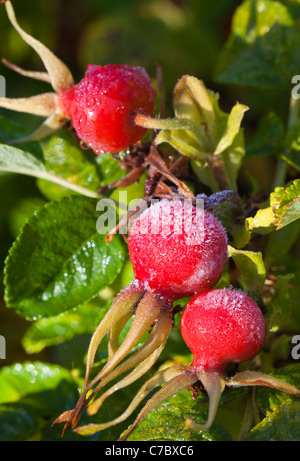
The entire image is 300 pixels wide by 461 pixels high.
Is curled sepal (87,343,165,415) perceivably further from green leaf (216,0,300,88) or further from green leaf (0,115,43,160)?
green leaf (216,0,300,88)

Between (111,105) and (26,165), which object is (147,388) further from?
(26,165)

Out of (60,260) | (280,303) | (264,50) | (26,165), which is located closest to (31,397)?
(60,260)

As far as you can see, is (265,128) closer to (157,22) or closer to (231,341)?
(231,341)

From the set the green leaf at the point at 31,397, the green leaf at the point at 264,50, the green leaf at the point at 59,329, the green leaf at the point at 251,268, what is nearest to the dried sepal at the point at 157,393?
the green leaf at the point at 251,268

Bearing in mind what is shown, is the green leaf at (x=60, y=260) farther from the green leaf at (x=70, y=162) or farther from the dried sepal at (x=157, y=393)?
the dried sepal at (x=157, y=393)

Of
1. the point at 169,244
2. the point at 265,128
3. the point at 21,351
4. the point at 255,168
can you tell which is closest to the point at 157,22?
the point at 255,168

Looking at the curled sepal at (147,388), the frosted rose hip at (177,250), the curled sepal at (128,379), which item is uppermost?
the frosted rose hip at (177,250)
